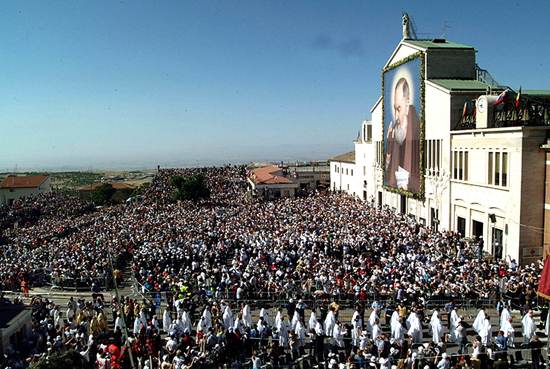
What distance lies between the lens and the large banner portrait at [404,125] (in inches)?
1233

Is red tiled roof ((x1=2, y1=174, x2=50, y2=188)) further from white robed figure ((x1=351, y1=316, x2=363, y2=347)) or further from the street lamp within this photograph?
white robed figure ((x1=351, y1=316, x2=363, y2=347))

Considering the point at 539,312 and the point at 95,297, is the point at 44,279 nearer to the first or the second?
the point at 95,297

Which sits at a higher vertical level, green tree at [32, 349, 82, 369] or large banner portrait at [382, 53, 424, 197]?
large banner portrait at [382, 53, 424, 197]

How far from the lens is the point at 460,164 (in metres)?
26.2

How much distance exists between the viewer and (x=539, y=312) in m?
15.2

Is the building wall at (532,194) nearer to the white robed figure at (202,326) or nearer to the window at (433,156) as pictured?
the window at (433,156)

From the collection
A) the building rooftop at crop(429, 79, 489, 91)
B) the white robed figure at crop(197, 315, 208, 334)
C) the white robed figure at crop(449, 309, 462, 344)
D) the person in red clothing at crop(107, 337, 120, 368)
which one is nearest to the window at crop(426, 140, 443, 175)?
the building rooftop at crop(429, 79, 489, 91)

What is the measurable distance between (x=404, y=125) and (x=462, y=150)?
852 cm

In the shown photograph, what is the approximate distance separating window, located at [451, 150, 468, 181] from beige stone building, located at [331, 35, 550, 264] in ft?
0.21

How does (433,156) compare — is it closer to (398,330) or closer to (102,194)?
(398,330)

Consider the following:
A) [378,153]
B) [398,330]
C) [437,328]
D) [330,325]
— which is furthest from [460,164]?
[330,325]

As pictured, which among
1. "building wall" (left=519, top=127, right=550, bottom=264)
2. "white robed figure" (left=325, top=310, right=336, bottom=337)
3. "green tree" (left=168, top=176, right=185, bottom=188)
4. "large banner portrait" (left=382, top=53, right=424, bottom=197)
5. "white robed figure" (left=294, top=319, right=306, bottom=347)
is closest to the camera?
"white robed figure" (left=294, top=319, right=306, bottom=347)

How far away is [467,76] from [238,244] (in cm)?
2216

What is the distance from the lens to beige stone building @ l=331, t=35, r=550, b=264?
2047 cm
